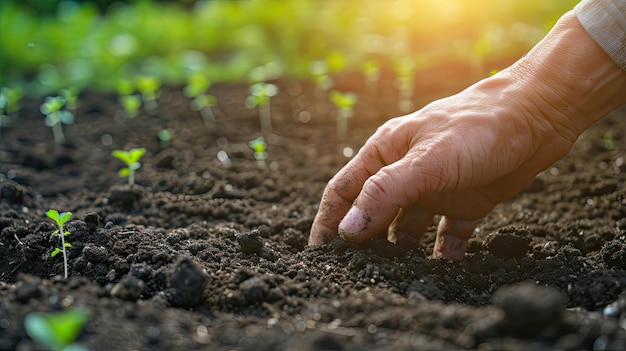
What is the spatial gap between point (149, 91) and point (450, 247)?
3.28 meters

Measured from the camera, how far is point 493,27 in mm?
7008

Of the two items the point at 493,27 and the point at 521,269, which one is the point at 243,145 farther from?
the point at 493,27

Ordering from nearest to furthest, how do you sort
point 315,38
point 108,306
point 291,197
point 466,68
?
point 108,306, point 291,197, point 466,68, point 315,38

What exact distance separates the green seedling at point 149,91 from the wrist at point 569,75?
123 inches

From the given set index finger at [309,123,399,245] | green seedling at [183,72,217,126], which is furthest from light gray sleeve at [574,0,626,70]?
green seedling at [183,72,217,126]

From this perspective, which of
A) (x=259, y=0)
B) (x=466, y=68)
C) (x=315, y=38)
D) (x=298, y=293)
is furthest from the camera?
(x=259, y=0)

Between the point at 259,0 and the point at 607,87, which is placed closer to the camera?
the point at 607,87

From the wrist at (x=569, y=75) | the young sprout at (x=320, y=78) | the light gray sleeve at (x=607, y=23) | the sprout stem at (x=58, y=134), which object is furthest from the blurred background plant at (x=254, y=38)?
the light gray sleeve at (x=607, y=23)

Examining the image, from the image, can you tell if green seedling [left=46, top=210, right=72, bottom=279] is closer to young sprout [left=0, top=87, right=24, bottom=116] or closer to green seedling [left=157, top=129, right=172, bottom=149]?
green seedling [left=157, top=129, right=172, bottom=149]

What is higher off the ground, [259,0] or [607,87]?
[259,0]

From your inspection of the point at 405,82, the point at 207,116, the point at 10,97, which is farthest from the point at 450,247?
the point at 10,97

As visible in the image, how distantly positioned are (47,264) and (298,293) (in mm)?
1128

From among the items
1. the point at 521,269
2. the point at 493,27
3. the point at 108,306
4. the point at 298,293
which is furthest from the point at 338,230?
the point at 493,27

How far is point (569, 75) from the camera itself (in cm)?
284
